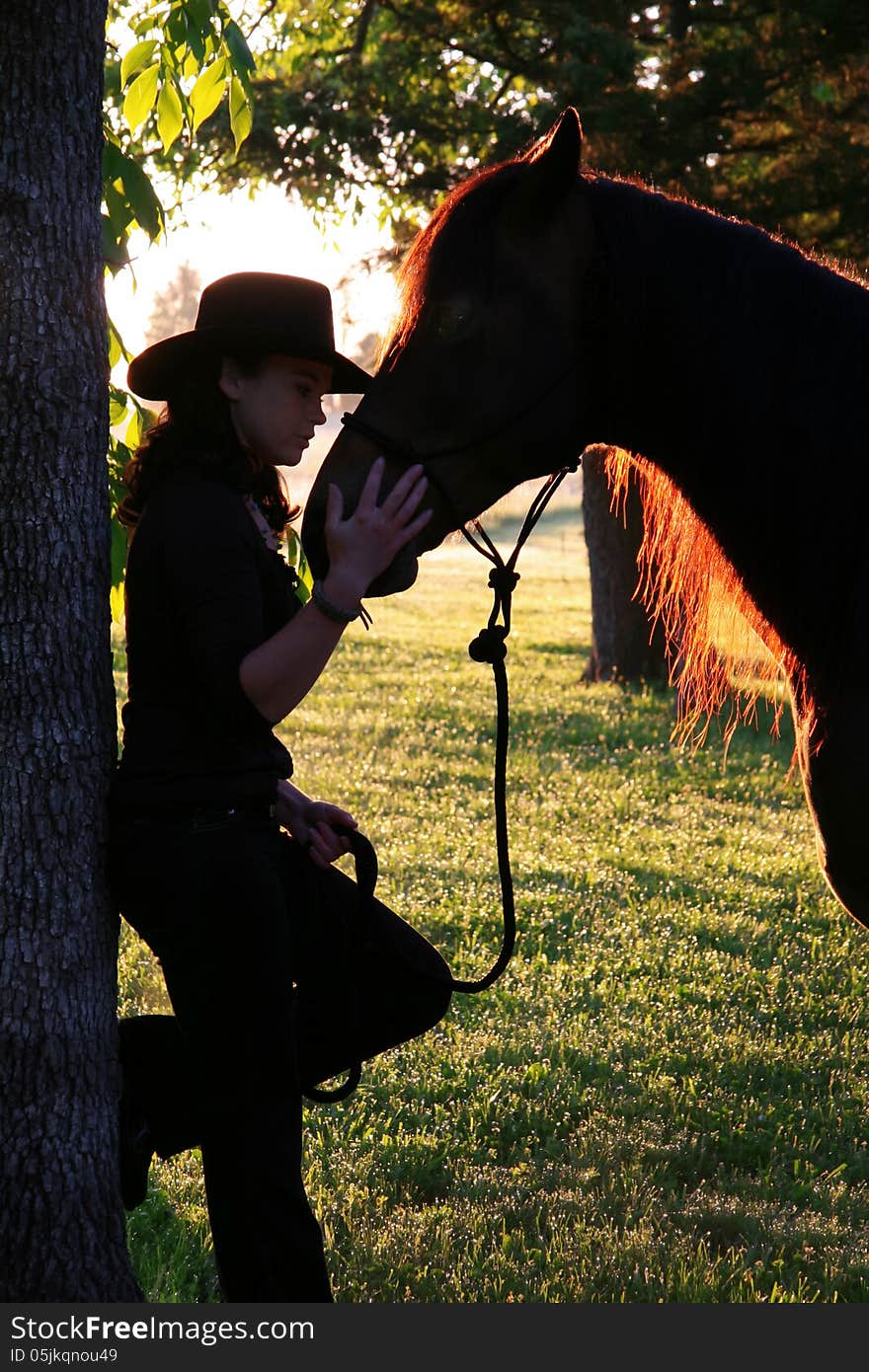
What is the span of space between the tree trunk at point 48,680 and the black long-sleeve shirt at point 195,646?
153 millimetres

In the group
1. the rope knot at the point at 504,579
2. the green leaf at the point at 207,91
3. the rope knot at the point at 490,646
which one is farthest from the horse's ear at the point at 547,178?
the green leaf at the point at 207,91

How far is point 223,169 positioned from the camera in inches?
458

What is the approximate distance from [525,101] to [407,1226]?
10625 millimetres

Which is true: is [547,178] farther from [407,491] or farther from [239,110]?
[239,110]

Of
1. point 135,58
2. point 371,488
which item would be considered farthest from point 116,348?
point 371,488

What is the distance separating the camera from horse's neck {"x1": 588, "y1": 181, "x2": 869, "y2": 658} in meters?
2.46

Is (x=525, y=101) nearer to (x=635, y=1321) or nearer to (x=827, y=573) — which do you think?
(x=827, y=573)

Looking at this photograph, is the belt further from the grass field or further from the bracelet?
the grass field

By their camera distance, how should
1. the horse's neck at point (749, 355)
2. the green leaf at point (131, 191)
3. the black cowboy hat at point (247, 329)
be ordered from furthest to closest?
1. the green leaf at point (131, 191)
2. the horse's neck at point (749, 355)
3. the black cowboy hat at point (247, 329)

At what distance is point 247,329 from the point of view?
2344mm

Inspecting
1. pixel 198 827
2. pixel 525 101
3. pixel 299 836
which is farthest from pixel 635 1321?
pixel 525 101

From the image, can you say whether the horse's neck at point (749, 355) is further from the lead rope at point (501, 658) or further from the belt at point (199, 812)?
the belt at point (199, 812)

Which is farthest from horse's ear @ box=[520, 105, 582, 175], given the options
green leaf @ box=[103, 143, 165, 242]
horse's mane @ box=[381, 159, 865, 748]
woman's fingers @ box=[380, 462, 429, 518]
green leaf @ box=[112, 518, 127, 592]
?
green leaf @ box=[112, 518, 127, 592]

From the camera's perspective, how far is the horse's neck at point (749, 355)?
246 centimetres
